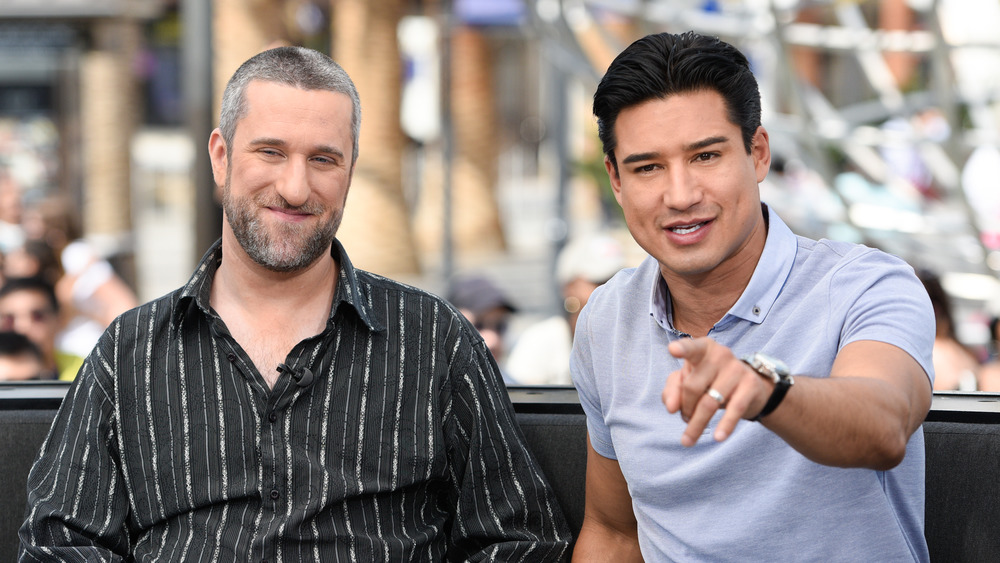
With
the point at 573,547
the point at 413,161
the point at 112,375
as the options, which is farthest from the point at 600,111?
the point at 413,161

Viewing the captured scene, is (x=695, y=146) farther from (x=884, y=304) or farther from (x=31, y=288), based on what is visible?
(x=31, y=288)

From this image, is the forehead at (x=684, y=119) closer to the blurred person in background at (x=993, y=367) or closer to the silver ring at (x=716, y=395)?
the silver ring at (x=716, y=395)

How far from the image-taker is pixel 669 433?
92.0 inches

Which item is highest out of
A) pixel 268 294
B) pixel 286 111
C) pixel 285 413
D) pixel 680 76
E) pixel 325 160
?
pixel 680 76

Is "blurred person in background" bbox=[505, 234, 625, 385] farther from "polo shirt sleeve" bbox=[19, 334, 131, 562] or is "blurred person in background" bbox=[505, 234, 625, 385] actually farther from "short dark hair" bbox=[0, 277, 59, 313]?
"polo shirt sleeve" bbox=[19, 334, 131, 562]

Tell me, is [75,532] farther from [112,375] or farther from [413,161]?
[413,161]

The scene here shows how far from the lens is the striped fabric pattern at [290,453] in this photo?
254cm

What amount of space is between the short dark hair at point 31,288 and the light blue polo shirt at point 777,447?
4.90 meters

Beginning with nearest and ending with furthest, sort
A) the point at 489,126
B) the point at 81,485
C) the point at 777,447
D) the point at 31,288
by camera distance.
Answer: the point at 777,447 → the point at 81,485 → the point at 31,288 → the point at 489,126

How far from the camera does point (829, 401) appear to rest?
1.74 meters

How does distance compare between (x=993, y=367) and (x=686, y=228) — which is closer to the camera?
(x=686, y=228)

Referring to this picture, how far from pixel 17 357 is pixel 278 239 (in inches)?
134

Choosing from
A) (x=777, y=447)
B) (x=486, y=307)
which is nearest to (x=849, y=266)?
(x=777, y=447)

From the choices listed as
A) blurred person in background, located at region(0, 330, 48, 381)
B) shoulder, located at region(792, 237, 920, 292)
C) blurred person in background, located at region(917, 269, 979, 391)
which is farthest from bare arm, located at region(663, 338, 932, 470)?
blurred person in background, located at region(0, 330, 48, 381)
